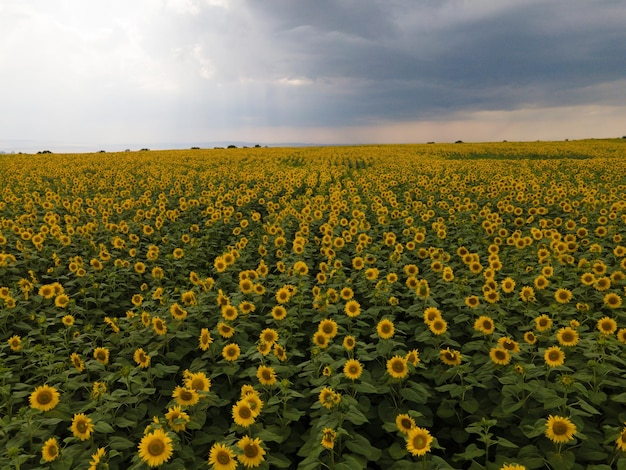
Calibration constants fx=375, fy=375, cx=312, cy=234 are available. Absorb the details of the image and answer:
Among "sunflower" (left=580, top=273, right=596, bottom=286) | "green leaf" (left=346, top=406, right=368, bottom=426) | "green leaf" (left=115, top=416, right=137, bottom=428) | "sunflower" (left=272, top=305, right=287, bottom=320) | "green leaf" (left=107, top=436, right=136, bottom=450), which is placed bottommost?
"green leaf" (left=107, top=436, right=136, bottom=450)

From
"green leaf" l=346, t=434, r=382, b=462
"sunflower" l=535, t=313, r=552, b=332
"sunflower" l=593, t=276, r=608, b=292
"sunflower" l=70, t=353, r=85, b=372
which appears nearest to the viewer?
"green leaf" l=346, t=434, r=382, b=462

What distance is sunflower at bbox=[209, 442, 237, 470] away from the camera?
3.06 m

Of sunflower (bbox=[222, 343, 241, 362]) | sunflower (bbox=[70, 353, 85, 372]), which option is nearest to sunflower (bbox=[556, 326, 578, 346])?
sunflower (bbox=[222, 343, 241, 362])

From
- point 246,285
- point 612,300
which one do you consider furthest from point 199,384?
point 612,300

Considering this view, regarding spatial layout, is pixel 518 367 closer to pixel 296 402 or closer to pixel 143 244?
pixel 296 402

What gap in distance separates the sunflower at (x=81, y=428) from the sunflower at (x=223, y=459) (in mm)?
1269

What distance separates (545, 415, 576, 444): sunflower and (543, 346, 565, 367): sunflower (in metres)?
0.79

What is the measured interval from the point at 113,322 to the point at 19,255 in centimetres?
543

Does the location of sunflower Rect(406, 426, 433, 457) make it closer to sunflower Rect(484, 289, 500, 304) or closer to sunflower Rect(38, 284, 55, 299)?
sunflower Rect(484, 289, 500, 304)

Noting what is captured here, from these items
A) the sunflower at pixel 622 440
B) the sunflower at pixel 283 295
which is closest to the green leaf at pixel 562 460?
the sunflower at pixel 622 440

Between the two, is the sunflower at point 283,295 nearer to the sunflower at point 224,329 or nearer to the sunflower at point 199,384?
the sunflower at point 224,329

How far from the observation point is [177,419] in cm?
324

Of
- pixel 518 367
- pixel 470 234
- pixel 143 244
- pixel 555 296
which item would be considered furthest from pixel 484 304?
pixel 143 244

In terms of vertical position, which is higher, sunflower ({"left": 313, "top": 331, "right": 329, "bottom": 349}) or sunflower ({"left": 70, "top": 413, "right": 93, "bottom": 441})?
sunflower ({"left": 313, "top": 331, "right": 329, "bottom": 349})
